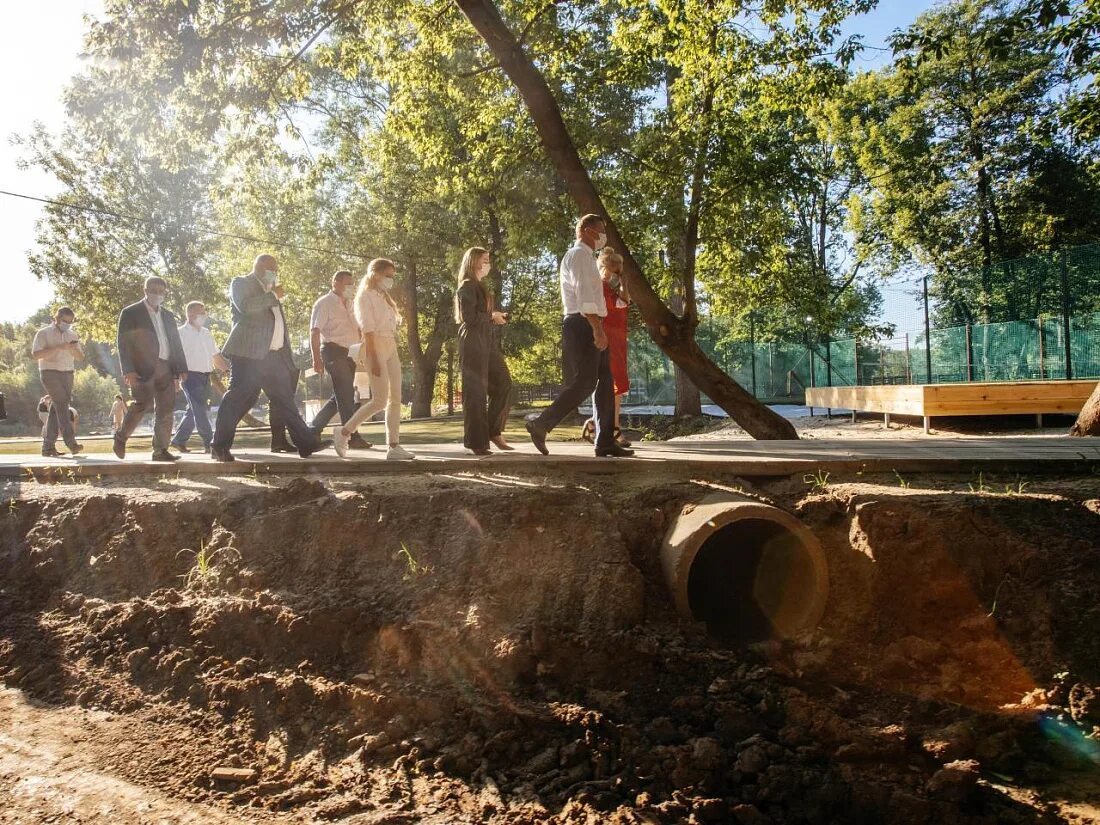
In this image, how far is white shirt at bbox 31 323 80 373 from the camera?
Result: 10.1 m

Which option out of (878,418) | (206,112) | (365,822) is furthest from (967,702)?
(878,418)

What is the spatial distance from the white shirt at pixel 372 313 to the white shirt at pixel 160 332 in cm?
279

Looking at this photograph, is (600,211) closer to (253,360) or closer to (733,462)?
(253,360)

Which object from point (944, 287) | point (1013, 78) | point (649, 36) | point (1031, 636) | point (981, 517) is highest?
point (1013, 78)

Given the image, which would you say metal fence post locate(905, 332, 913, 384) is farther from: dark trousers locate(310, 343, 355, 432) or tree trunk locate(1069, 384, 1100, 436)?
dark trousers locate(310, 343, 355, 432)

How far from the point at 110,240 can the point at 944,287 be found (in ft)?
99.2

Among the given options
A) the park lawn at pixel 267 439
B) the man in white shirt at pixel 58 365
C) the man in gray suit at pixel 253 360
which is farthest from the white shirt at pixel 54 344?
the man in gray suit at pixel 253 360

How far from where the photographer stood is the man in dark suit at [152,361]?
7.98m

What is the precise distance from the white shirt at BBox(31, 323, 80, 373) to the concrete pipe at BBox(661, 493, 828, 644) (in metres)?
9.05

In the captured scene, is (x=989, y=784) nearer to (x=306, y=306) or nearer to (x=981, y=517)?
(x=981, y=517)

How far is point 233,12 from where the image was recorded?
10.9 metres

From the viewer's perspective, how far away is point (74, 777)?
3.49 metres

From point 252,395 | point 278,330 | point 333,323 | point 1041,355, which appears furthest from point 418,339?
point 252,395

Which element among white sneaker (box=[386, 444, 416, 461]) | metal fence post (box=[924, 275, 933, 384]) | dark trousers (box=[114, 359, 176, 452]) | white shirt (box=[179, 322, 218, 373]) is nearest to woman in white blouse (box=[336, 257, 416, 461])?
white sneaker (box=[386, 444, 416, 461])
